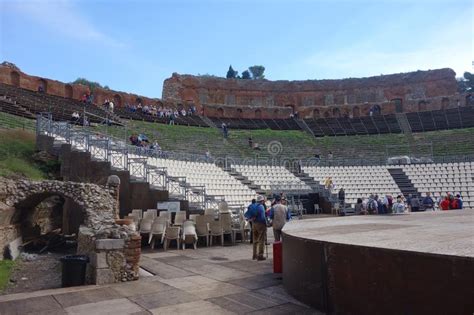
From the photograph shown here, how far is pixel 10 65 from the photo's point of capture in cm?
3962

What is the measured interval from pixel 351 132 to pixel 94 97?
29.2 m

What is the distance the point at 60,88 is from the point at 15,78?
14.9ft

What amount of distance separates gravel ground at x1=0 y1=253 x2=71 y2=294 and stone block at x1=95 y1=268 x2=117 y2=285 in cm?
98

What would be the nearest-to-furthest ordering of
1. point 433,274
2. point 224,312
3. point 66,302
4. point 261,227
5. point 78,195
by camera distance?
point 433,274 < point 224,312 < point 66,302 < point 261,227 < point 78,195

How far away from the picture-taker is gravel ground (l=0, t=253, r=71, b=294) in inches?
302

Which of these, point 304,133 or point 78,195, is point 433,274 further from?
point 304,133

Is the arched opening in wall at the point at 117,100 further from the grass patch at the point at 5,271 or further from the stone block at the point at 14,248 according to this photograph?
the grass patch at the point at 5,271

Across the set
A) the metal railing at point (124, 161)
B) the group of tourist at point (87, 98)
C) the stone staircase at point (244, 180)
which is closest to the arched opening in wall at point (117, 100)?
the group of tourist at point (87, 98)

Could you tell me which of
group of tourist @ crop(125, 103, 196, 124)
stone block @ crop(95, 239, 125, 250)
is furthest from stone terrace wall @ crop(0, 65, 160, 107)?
stone block @ crop(95, 239, 125, 250)

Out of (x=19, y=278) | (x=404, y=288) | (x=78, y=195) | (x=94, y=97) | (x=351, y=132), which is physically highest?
(x=94, y=97)

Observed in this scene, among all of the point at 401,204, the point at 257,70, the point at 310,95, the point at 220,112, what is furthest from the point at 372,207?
the point at 257,70

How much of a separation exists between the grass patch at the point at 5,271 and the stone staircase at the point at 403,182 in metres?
19.9

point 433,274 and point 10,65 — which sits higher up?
point 10,65

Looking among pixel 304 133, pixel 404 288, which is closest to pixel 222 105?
pixel 304 133
